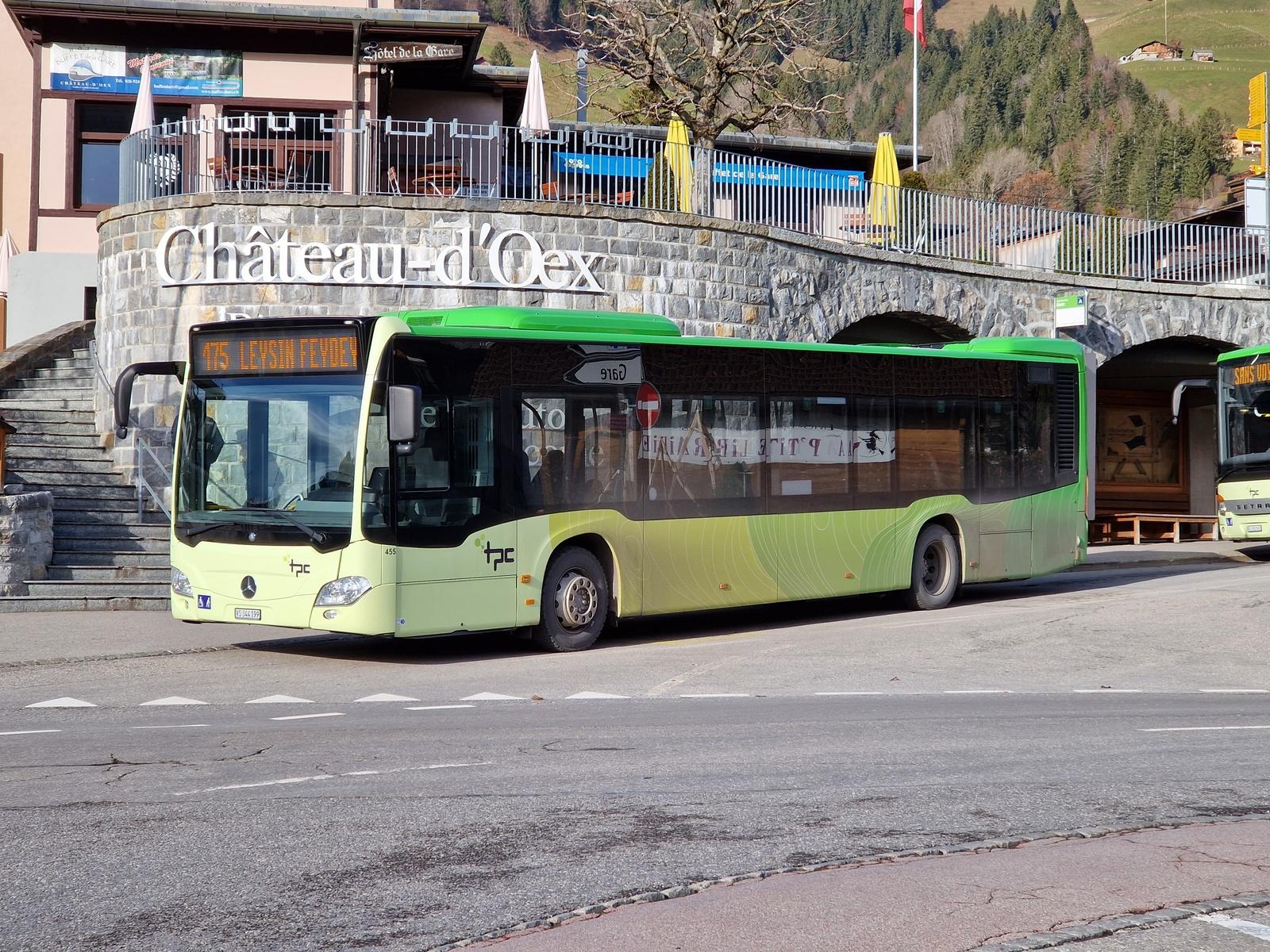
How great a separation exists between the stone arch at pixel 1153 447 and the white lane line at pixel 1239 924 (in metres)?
31.4

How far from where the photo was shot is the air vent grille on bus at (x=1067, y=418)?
18375 mm

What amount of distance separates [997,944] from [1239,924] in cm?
87

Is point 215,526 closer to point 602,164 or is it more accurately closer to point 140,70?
point 602,164

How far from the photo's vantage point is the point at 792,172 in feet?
79.7

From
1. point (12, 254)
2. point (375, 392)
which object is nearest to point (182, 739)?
point (375, 392)

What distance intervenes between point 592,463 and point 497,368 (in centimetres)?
131

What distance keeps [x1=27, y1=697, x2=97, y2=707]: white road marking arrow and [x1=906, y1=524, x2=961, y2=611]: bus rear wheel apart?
9392 millimetres

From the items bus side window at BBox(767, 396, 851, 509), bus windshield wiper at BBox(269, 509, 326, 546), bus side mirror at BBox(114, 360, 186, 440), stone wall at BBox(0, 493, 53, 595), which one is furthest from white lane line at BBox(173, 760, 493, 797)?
stone wall at BBox(0, 493, 53, 595)

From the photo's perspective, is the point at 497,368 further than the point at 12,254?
No

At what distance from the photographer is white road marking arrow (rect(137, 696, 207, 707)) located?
399 inches

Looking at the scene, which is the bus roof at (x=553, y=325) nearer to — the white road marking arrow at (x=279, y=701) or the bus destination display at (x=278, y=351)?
the bus destination display at (x=278, y=351)

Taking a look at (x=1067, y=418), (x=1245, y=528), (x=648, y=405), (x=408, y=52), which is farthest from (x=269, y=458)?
(x=1245, y=528)

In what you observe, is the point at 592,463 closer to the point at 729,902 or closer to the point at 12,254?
the point at 729,902

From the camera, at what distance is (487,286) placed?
67.5ft
